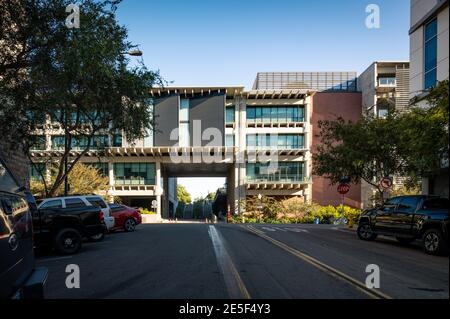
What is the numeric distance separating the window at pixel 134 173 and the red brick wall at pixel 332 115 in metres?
22.1

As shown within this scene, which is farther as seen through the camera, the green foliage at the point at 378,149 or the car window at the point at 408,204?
the green foliage at the point at 378,149

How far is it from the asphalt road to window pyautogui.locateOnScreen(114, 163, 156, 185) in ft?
145

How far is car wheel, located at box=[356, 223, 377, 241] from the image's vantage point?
16406mm

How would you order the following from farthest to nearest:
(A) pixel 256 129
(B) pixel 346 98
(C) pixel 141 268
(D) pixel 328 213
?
(B) pixel 346 98
(A) pixel 256 129
(D) pixel 328 213
(C) pixel 141 268

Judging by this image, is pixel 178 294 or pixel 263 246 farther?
pixel 263 246

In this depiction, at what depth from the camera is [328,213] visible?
47844 mm

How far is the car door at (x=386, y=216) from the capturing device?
14781 mm

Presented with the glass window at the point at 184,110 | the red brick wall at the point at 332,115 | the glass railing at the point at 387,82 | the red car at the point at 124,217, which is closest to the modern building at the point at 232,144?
the glass window at the point at 184,110

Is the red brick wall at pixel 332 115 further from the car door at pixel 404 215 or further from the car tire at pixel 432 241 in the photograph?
the car tire at pixel 432 241

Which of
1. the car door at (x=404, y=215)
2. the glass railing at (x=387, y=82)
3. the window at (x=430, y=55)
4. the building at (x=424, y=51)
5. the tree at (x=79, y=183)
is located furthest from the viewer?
the glass railing at (x=387, y=82)

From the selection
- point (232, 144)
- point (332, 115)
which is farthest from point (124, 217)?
point (332, 115)
